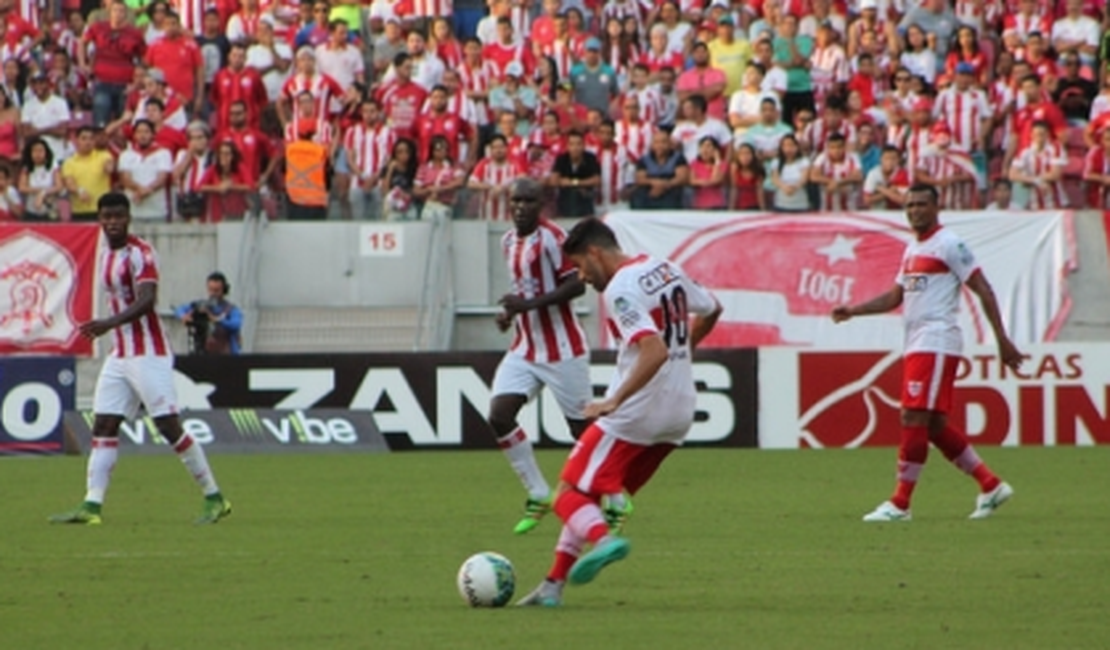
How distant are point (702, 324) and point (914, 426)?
4017mm

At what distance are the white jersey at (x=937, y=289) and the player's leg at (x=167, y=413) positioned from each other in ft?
15.8

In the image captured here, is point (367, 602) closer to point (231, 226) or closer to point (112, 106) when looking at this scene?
point (231, 226)

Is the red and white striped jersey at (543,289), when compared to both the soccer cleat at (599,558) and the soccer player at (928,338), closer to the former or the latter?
the soccer player at (928,338)

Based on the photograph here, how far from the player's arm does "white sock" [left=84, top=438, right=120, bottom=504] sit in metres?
0.86

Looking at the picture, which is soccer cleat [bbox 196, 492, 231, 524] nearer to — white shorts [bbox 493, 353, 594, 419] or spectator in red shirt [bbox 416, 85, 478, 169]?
white shorts [bbox 493, 353, 594, 419]

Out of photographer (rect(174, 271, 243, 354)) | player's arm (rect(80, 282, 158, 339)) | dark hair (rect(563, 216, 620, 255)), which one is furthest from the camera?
photographer (rect(174, 271, 243, 354))

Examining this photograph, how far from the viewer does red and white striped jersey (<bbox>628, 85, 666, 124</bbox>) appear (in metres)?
26.6

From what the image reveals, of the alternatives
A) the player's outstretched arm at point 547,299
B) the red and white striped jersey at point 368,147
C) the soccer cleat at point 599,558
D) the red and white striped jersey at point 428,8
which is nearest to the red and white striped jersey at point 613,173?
the red and white striped jersey at point 368,147

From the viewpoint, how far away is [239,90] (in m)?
26.7

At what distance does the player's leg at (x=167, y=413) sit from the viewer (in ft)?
48.8

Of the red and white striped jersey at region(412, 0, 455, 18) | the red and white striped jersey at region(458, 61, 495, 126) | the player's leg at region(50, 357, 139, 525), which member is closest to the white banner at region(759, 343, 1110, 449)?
the red and white striped jersey at region(458, 61, 495, 126)

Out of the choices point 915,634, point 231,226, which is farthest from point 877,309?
point 231,226

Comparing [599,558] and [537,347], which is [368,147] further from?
[599,558]

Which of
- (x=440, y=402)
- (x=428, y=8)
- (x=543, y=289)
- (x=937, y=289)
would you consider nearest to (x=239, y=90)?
(x=428, y=8)
